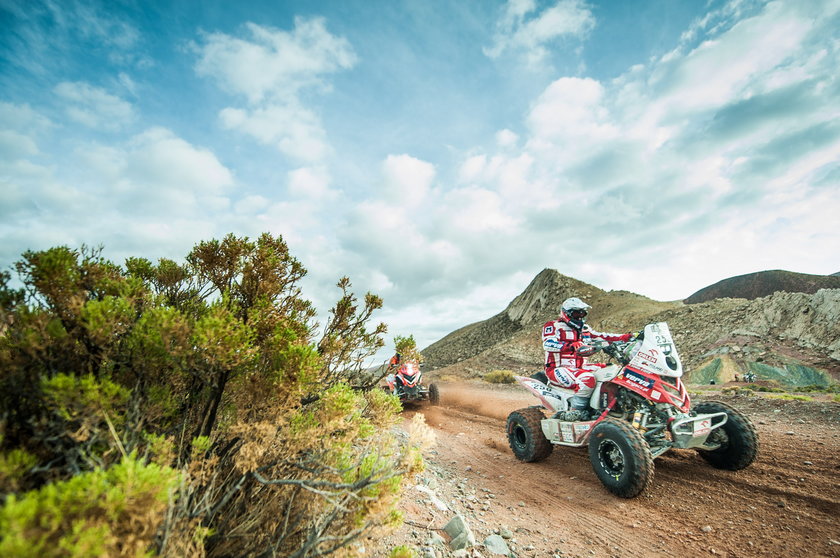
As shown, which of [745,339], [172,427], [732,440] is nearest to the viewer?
[172,427]

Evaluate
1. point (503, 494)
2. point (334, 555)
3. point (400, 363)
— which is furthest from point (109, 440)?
point (503, 494)

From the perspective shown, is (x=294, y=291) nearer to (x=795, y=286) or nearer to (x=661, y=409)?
(x=661, y=409)

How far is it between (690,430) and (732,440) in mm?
860

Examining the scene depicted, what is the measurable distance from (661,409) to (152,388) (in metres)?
5.47

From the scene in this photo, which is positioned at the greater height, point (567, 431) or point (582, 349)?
point (582, 349)

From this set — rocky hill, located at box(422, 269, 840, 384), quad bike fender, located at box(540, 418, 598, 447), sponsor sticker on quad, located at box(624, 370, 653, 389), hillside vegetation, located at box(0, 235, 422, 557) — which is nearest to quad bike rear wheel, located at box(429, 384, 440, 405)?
quad bike fender, located at box(540, 418, 598, 447)

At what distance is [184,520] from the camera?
1808 mm

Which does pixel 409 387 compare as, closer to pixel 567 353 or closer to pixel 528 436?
pixel 528 436

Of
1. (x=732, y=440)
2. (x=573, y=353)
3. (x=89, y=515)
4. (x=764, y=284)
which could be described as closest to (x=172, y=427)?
(x=89, y=515)

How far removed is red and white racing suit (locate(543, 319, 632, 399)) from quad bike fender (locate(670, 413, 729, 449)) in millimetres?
1462

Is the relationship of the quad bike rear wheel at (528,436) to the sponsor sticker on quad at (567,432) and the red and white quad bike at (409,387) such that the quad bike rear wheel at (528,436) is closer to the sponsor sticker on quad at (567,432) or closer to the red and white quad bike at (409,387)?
the sponsor sticker on quad at (567,432)

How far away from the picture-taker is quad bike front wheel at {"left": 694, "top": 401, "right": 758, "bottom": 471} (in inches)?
178

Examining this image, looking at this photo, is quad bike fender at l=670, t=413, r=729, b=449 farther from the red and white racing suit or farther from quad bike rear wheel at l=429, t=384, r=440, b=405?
quad bike rear wheel at l=429, t=384, r=440, b=405

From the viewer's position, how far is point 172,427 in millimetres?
2369
